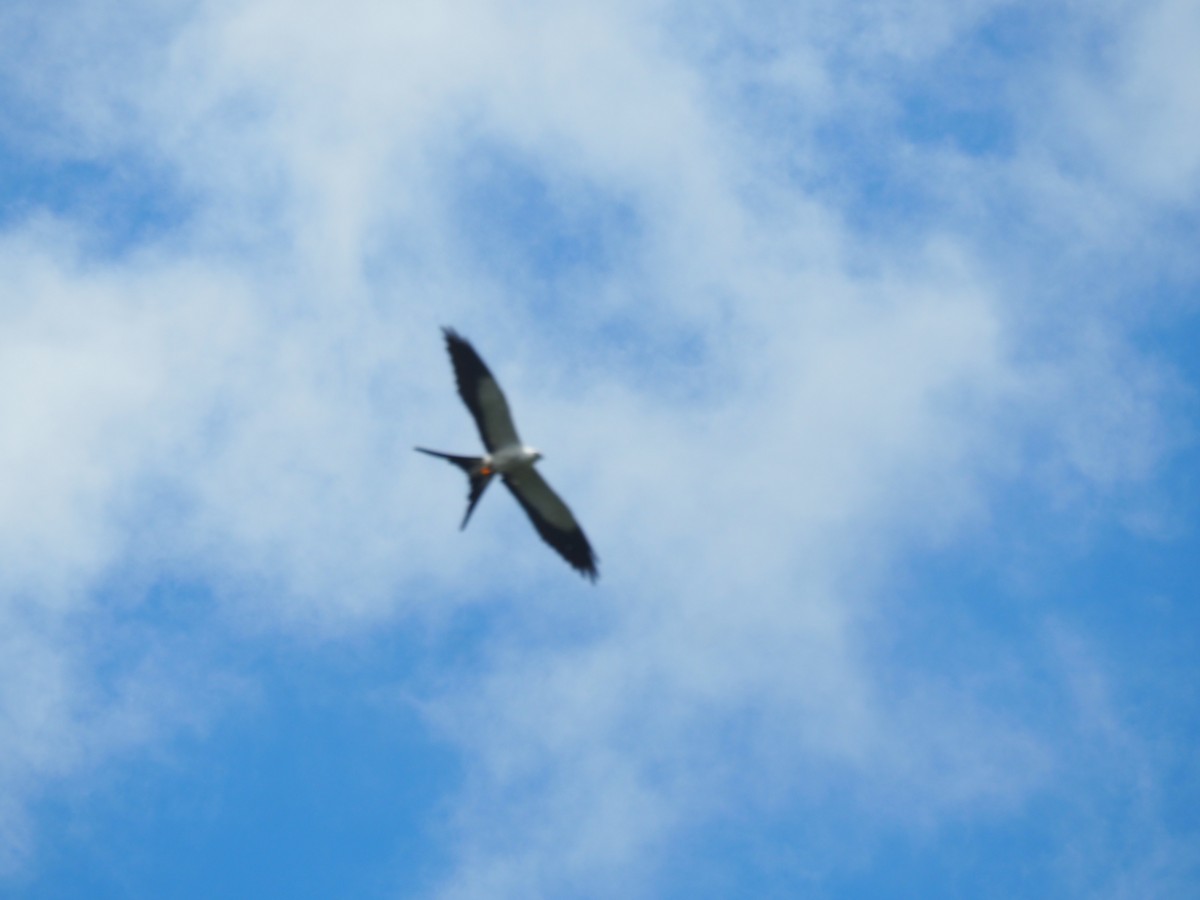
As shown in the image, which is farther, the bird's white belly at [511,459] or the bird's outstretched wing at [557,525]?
the bird's outstretched wing at [557,525]

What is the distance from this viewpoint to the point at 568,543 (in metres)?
23.7

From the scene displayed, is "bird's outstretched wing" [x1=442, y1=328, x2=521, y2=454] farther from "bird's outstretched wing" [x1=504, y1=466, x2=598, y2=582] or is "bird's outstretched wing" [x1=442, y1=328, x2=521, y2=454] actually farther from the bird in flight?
"bird's outstretched wing" [x1=504, y1=466, x2=598, y2=582]

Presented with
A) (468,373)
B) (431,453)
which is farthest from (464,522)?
(468,373)

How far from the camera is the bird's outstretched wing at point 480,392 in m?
22.2

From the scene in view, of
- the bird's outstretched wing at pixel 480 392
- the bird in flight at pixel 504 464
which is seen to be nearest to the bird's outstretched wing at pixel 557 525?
the bird in flight at pixel 504 464

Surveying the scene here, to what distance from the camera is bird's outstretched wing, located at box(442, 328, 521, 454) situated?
22234 mm

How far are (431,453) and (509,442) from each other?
198 centimetres

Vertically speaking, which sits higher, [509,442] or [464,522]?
[509,442]

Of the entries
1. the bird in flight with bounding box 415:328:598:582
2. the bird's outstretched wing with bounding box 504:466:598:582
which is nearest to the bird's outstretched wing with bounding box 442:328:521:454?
the bird in flight with bounding box 415:328:598:582

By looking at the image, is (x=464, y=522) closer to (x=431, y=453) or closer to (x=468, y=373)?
(x=431, y=453)

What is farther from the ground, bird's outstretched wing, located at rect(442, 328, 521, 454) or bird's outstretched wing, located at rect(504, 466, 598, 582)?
bird's outstretched wing, located at rect(442, 328, 521, 454)

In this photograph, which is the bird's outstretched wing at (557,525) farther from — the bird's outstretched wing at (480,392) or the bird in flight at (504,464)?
the bird's outstretched wing at (480,392)

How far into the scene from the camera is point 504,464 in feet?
74.9

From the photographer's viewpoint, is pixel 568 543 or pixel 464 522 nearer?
pixel 464 522
